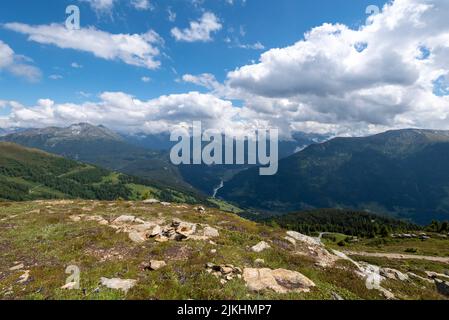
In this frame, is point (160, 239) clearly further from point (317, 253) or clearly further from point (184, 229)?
point (317, 253)

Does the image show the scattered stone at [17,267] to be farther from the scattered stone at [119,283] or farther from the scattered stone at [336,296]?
the scattered stone at [336,296]

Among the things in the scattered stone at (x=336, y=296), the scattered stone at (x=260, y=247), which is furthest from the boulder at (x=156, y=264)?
the scattered stone at (x=336, y=296)

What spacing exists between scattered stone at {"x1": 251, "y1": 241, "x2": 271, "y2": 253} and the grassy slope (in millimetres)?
747

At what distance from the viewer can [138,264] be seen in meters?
24.2

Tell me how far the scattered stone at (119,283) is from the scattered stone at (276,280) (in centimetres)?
801

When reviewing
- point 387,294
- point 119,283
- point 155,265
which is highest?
point 119,283

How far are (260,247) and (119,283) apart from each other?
1571 cm

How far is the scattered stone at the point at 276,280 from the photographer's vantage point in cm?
2045

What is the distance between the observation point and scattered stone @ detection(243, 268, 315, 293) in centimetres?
2045

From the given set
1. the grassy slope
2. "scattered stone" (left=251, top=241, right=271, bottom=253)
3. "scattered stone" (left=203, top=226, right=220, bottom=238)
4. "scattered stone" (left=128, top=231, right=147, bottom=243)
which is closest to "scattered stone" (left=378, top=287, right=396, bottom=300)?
the grassy slope

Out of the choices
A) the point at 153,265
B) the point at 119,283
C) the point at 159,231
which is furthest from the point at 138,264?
the point at 159,231

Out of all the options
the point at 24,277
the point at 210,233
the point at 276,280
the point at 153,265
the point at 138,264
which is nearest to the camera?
the point at 24,277
